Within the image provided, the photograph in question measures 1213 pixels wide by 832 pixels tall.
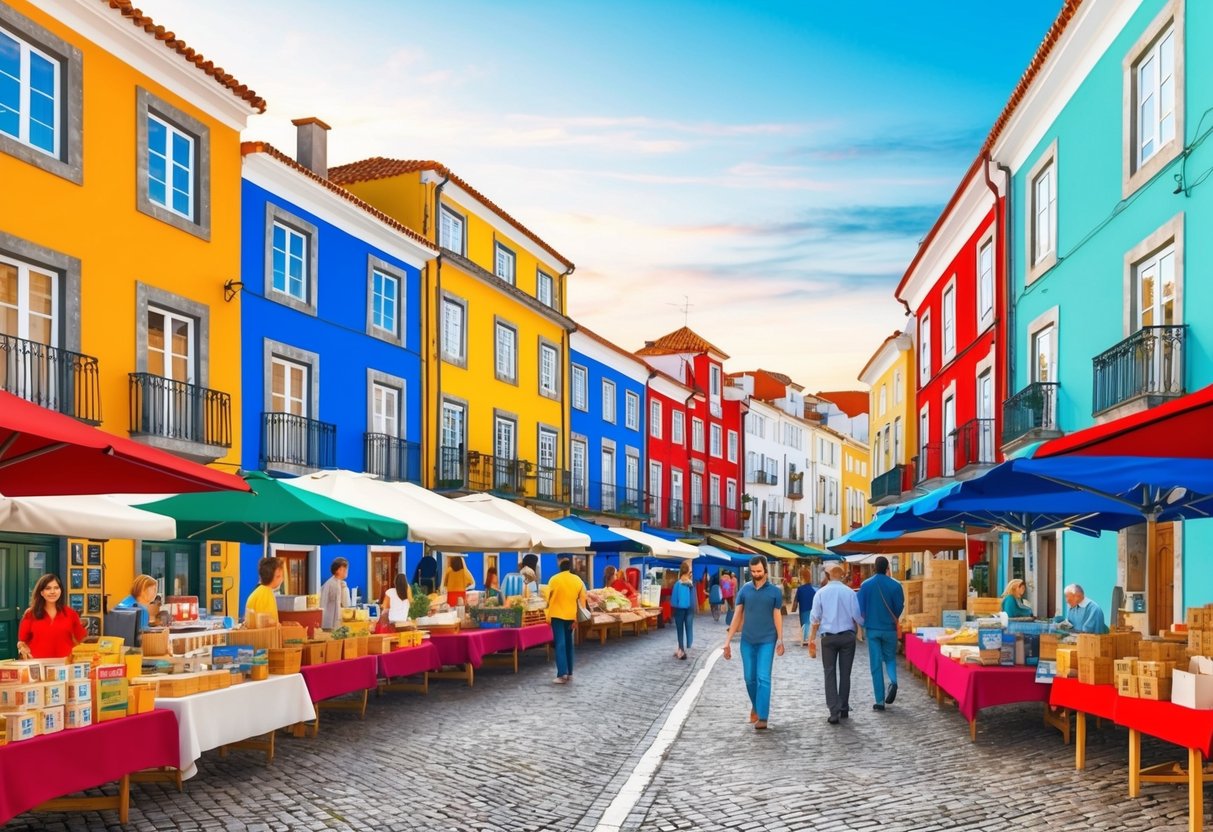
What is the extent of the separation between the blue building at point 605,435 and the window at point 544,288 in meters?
1.98

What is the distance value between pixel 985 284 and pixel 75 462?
2186 centimetres

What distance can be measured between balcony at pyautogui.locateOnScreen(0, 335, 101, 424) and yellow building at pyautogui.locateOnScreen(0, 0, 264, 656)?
22 millimetres

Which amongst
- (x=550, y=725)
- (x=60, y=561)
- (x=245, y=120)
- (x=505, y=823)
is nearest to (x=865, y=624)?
(x=550, y=725)

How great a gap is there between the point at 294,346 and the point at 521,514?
6287 mm

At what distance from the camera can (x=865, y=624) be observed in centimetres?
1423

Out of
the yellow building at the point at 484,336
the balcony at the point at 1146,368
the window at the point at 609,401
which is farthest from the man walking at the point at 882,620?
the window at the point at 609,401

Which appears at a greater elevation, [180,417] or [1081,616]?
[180,417]

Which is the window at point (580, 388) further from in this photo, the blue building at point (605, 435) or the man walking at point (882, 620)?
the man walking at point (882, 620)

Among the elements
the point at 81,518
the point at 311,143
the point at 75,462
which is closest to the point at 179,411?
the point at 81,518

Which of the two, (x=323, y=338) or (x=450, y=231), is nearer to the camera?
(x=323, y=338)

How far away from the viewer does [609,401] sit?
4447 cm

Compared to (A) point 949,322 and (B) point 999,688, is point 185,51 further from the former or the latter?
(A) point 949,322

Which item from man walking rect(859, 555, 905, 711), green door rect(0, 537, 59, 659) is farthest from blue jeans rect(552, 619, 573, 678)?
green door rect(0, 537, 59, 659)

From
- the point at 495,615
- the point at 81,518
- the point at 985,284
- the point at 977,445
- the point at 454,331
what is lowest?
the point at 495,615
